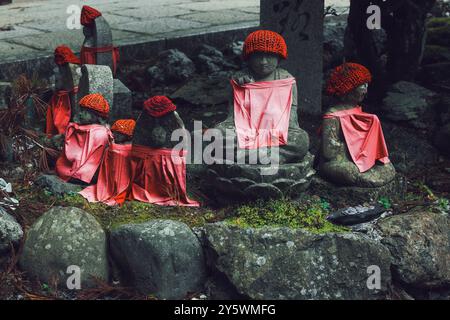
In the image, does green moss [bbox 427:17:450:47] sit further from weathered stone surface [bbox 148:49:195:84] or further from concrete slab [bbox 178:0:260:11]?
concrete slab [bbox 178:0:260:11]

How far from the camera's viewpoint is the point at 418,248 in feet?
18.7

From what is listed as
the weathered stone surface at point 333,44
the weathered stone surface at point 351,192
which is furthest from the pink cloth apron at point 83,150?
the weathered stone surface at point 333,44

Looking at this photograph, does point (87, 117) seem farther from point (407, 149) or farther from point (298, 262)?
point (407, 149)

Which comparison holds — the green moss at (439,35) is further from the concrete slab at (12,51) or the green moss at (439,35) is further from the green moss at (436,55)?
the concrete slab at (12,51)

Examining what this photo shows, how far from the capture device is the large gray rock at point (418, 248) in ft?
18.6

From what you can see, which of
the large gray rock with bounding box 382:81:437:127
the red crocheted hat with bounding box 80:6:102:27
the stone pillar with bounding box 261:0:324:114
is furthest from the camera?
the stone pillar with bounding box 261:0:324:114

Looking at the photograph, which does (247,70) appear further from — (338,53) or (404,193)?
(338,53)

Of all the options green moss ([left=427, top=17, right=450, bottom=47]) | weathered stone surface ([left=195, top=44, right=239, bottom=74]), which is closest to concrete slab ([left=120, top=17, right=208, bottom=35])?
weathered stone surface ([left=195, top=44, right=239, bottom=74])

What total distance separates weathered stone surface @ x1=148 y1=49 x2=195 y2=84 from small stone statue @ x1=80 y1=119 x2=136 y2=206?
2.66m

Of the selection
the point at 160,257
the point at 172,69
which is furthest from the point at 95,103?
the point at 172,69

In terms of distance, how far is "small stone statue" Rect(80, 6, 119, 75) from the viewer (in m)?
7.60

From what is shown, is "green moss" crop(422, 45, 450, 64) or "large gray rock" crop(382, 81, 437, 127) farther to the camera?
"green moss" crop(422, 45, 450, 64)

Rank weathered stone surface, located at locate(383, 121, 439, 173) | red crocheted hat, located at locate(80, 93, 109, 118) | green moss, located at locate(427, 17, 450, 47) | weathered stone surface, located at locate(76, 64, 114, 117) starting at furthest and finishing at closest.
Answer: green moss, located at locate(427, 17, 450, 47), weathered stone surface, located at locate(383, 121, 439, 173), weathered stone surface, located at locate(76, 64, 114, 117), red crocheted hat, located at locate(80, 93, 109, 118)

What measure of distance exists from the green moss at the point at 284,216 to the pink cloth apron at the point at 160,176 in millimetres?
525
